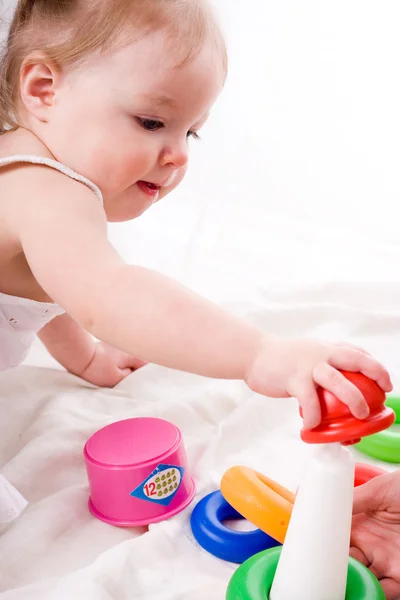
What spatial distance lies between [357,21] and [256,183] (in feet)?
1.68

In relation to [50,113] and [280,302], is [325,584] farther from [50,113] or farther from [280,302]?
[280,302]

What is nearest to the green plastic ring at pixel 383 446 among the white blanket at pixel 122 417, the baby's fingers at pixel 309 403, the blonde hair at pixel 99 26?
the white blanket at pixel 122 417

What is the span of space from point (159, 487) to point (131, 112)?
1.38ft

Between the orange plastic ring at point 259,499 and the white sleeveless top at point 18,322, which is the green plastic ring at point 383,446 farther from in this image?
the white sleeveless top at point 18,322

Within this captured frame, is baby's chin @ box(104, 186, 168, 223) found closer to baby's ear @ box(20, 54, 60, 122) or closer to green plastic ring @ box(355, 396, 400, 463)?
baby's ear @ box(20, 54, 60, 122)

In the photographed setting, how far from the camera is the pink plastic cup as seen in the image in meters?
0.83

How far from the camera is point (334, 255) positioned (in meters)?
1.63

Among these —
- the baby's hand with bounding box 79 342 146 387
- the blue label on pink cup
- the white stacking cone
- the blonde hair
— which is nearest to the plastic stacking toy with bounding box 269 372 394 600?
the white stacking cone

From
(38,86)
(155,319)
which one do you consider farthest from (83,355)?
(155,319)

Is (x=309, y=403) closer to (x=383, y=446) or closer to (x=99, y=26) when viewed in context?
(x=383, y=446)

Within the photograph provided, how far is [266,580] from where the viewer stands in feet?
2.21

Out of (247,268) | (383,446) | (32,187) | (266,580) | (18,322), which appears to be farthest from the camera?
(247,268)

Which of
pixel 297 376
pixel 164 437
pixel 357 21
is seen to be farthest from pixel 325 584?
pixel 357 21

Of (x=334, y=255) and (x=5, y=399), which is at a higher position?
(x=334, y=255)
